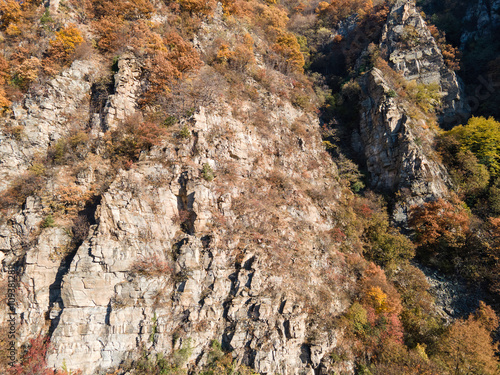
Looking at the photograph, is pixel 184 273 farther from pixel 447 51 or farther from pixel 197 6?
pixel 447 51

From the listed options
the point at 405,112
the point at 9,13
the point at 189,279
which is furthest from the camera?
the point at 405,112

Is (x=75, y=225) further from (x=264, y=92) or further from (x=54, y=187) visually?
(x=264, y=92)

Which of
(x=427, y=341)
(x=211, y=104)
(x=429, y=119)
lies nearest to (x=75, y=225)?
(x=211, y=104)

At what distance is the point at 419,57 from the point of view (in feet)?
116

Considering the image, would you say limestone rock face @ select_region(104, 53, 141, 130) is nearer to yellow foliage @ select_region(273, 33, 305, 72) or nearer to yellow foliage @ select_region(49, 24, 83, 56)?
yellow foliage @ select_region(49, 24, 83, 56)

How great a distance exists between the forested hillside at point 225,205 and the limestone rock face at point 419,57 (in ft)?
1.10

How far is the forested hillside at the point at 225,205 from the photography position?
14.4m

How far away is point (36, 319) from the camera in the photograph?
1396cm

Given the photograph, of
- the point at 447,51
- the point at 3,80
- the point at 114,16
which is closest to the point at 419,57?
the point at 447,51

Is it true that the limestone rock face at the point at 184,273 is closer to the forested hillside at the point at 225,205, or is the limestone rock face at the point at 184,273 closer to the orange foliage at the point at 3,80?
the forested hillside at the point at 225,205

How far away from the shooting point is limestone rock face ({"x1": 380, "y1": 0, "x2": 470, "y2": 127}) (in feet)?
110

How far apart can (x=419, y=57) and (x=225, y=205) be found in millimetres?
38965

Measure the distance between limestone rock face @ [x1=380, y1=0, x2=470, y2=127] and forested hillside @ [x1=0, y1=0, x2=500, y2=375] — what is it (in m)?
0.33

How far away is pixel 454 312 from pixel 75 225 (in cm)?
3016
